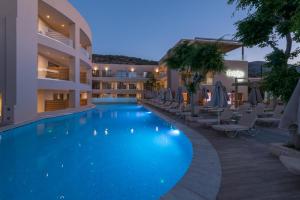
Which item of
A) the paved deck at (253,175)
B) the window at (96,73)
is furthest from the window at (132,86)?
the paved deck at (253,175)

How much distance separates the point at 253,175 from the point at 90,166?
4278mm

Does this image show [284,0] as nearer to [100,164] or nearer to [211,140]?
[211,140]

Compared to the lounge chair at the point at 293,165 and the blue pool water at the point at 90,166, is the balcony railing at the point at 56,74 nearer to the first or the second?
the blue pool water at the point at 90,166

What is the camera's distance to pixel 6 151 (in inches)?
328

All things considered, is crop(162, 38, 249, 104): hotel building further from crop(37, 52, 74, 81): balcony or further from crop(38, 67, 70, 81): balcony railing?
crop(38, 67, 70, 81): balcony railing

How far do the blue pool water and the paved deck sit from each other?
48.6 inches

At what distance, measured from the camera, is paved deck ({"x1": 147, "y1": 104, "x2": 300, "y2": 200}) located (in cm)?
383

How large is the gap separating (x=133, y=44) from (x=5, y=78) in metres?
171

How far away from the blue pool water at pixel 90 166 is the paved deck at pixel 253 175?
124 centimetres

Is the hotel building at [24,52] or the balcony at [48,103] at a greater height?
the hotel building at [24,52]

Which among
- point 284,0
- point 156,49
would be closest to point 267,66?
point 284,0

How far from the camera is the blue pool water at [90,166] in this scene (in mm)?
4984

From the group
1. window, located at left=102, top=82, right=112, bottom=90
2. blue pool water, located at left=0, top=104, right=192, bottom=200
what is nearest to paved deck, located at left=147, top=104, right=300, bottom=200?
blue pool water, located at left=0, top=104, right=192, bottom=200

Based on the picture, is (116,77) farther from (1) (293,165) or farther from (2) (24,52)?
(1) (293,165)
